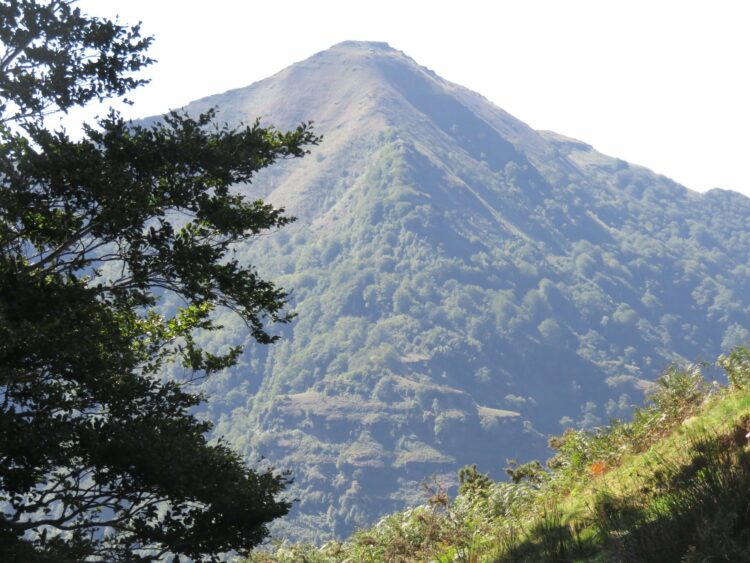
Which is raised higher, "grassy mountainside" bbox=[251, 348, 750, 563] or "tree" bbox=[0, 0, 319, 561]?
"tree" bbox=[0, 0, 319, 561]

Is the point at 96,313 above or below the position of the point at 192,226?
below

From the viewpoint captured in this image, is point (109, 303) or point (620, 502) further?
point (109, 303)

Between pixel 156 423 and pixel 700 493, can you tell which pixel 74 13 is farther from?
pixel 700 493

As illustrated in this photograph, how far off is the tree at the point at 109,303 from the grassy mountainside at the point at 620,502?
2042 mm

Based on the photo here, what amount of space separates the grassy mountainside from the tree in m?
2.04

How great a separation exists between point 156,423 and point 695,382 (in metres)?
8.10

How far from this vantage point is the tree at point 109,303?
9.34 metres

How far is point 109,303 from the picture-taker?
36.0 ft

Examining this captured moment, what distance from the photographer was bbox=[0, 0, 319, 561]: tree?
934 centimetres

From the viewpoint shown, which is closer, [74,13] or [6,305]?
[6,305]

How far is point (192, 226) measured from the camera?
11.4m

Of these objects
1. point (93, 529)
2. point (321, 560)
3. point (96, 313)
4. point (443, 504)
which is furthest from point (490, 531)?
point (96, 313)

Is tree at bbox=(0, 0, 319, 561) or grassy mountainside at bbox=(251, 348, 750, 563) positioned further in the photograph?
tree at bbox=(0, 0, 319, 561)

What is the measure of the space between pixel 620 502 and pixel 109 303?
657 centimetres
